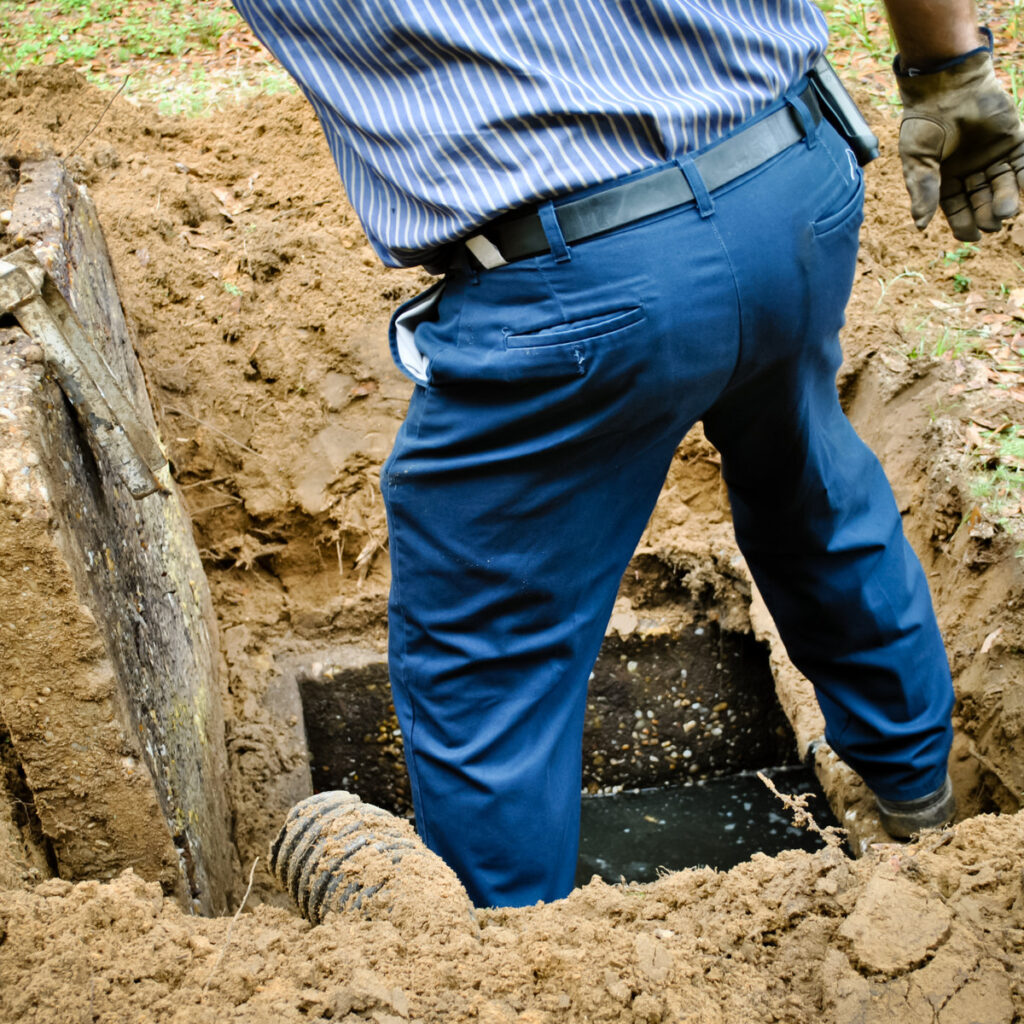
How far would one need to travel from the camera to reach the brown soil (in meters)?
1.17

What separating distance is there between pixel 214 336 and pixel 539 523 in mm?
2116

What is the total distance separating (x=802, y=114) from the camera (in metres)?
1.47

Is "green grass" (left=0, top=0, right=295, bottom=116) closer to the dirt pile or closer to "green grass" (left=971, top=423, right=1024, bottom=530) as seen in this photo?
"green grass" (left=971, top=423, right=1024, bottom=530)

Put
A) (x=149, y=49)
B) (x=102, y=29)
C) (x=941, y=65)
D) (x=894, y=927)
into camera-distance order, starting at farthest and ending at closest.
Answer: (x=102, y=29) → (x=149, y=49) → (x=941, y=65) → (x=894, y=927)

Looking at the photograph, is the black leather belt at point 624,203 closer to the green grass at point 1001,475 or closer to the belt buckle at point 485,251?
the belt buckle at point 485,251

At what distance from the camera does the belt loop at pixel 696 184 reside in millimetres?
1334

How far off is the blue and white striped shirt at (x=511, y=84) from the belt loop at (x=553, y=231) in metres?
0.02

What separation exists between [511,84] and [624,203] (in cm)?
22

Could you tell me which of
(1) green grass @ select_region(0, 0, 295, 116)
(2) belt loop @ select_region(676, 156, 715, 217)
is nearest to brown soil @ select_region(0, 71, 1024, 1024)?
(1) green grass @ select_region(0, 0, 295, 116)

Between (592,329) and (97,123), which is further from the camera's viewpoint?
(97,123)

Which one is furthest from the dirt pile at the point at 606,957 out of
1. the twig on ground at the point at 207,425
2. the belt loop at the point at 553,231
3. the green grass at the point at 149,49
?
the green grass at the point at 149,49

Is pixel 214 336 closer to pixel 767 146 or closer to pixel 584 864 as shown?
pixel 584 864

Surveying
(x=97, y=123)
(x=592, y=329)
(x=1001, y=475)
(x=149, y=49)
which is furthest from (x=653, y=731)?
(x=149, y=49)

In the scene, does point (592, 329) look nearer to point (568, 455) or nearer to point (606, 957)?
point (568, 455)
